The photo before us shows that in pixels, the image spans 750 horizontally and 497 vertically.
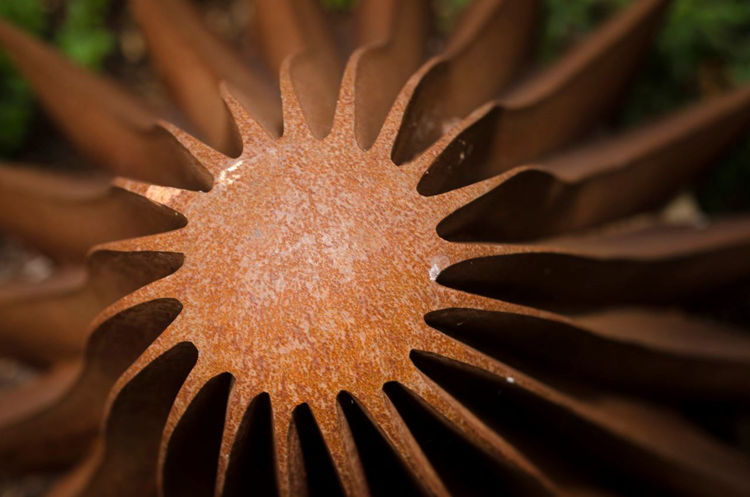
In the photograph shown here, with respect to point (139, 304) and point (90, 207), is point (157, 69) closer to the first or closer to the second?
point (90, 207)

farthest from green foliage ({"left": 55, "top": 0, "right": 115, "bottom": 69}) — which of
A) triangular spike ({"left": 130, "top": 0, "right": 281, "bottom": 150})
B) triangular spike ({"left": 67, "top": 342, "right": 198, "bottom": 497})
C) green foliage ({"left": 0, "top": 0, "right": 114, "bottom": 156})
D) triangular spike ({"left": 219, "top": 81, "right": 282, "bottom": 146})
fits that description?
triangular spike ({"left": 67, "top": 342, "right": 198, "bottom": 497})

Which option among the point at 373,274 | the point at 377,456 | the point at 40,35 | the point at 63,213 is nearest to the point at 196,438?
the point at 377,456

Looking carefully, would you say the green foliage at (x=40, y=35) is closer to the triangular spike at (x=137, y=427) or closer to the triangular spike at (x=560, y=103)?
the triangular spike at (x=137, y=427)

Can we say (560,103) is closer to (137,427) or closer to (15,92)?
(137,427)

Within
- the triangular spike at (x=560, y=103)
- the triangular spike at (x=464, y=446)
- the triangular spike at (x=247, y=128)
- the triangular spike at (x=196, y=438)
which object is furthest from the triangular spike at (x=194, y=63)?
the triangular spike at (x=464, y=446)

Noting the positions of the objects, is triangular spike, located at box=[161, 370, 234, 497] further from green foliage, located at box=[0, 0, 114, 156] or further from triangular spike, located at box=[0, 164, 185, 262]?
green foliage, located at box=[0, 0, 114, 156]

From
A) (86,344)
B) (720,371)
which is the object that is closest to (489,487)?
(720,371)
